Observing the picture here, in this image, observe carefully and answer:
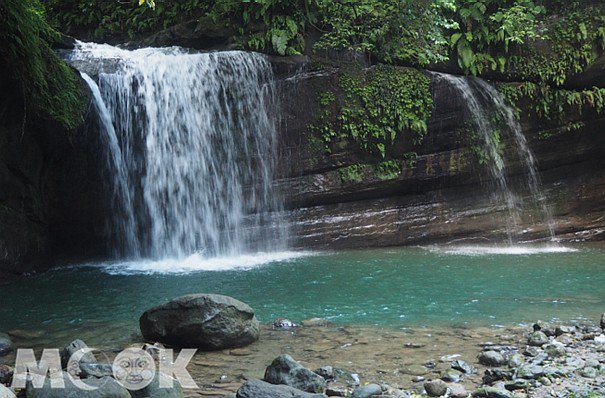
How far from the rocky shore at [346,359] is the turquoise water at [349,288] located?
573 mm

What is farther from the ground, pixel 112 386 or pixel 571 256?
pixel 112 386

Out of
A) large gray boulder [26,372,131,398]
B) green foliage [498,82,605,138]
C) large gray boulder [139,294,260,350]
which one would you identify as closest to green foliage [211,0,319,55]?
green foliage [498,82,605,138]

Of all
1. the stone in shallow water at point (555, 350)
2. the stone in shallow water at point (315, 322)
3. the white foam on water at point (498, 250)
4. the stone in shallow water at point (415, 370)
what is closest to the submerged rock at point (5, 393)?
the stone in shallow water at point (415, 370)

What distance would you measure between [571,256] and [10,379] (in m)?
10.0

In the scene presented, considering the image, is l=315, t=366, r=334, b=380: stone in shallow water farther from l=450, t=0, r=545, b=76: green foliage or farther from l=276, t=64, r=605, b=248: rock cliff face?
l=450, t=0, r=545, b=76: green foliage

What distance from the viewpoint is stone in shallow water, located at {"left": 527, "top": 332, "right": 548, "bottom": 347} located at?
227 inches

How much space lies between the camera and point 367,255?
39.0ft

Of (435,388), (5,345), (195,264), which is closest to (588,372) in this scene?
(435,388)

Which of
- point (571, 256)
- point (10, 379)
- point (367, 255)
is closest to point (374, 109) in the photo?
point (367, 255)

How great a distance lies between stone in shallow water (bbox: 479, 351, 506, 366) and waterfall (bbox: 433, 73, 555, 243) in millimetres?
8484

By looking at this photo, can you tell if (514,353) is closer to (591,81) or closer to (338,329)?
(338,329)

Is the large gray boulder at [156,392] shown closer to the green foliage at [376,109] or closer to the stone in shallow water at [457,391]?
the stone in shallow water at [457,391]

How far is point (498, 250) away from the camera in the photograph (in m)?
12.5

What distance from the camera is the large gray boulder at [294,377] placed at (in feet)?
15.3
